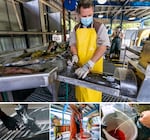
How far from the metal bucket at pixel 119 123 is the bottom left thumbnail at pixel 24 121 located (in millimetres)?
253

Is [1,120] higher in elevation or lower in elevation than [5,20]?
lower

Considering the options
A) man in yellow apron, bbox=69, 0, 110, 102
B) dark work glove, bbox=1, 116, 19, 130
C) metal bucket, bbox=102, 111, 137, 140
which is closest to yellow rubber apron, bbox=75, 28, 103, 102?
man in yellow apron, bbox=69, 0, 110, 102

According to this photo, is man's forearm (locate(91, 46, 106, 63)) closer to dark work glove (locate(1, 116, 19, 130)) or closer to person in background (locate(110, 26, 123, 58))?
dark work glove (locate(1, 116, 19, 130))

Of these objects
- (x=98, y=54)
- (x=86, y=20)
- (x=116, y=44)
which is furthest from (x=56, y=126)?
(x=116, y=44)

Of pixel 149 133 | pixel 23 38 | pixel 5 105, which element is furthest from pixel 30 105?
pixel 23 38

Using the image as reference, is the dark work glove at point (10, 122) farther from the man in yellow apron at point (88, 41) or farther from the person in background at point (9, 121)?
the man in yellow apron at point (88, 41)

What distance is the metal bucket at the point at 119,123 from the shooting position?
61 centimetres

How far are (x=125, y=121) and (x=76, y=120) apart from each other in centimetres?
21

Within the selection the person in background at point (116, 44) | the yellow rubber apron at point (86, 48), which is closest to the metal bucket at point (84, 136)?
the yellow rubber apron at point (86, 48)

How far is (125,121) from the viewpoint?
0.63 meters

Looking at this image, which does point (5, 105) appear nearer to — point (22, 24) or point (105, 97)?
point (105, 97)

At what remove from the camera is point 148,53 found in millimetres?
763

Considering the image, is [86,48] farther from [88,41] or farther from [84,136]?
[84,136]

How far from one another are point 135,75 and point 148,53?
14 centimetres
